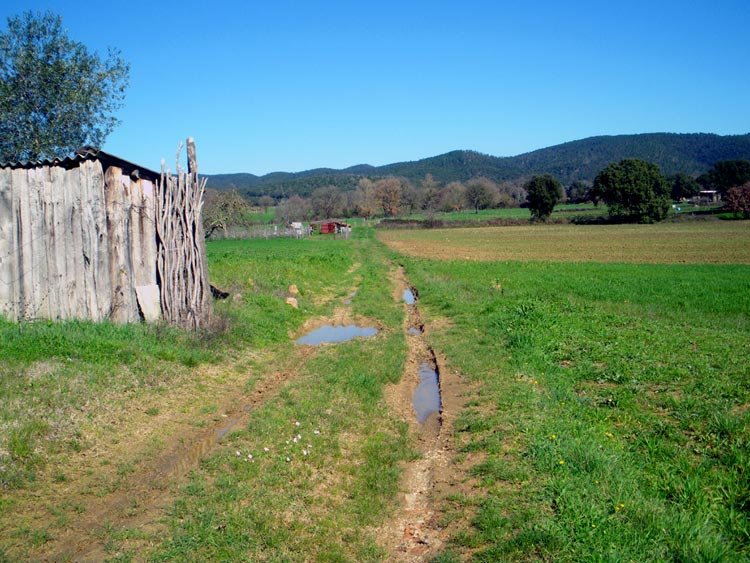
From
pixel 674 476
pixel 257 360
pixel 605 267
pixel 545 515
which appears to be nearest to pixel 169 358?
pixel 257 360

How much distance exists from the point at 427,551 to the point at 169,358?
6324mm

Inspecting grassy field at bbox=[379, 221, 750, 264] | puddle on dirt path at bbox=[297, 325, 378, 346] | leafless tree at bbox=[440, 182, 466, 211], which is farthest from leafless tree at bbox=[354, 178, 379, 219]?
puddle on dirt path at bbox=[297, 325, 378, 346]

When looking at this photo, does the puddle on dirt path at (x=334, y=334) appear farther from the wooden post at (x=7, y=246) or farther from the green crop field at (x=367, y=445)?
the wooden post at (x=7, y=246)

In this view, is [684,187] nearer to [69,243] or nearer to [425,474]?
[69,243]

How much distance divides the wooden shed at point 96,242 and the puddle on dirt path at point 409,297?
10080 millimetres

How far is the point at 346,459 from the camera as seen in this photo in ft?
23.6

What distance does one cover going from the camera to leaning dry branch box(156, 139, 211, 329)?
11648 millimetres

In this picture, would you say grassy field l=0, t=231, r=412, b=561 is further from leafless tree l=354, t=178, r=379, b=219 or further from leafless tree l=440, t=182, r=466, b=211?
leafless tree l=440, t=182, r=466, b=211

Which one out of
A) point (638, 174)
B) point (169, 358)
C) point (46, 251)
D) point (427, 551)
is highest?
point (638, 174)

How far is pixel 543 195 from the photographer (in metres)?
89.8

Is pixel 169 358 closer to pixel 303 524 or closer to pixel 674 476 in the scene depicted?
pixel 303 524

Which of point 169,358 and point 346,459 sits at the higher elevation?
point 169,358

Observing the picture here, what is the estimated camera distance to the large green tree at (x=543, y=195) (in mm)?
89812

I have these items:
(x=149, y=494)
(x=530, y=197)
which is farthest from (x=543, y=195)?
(x=149, y=494)
